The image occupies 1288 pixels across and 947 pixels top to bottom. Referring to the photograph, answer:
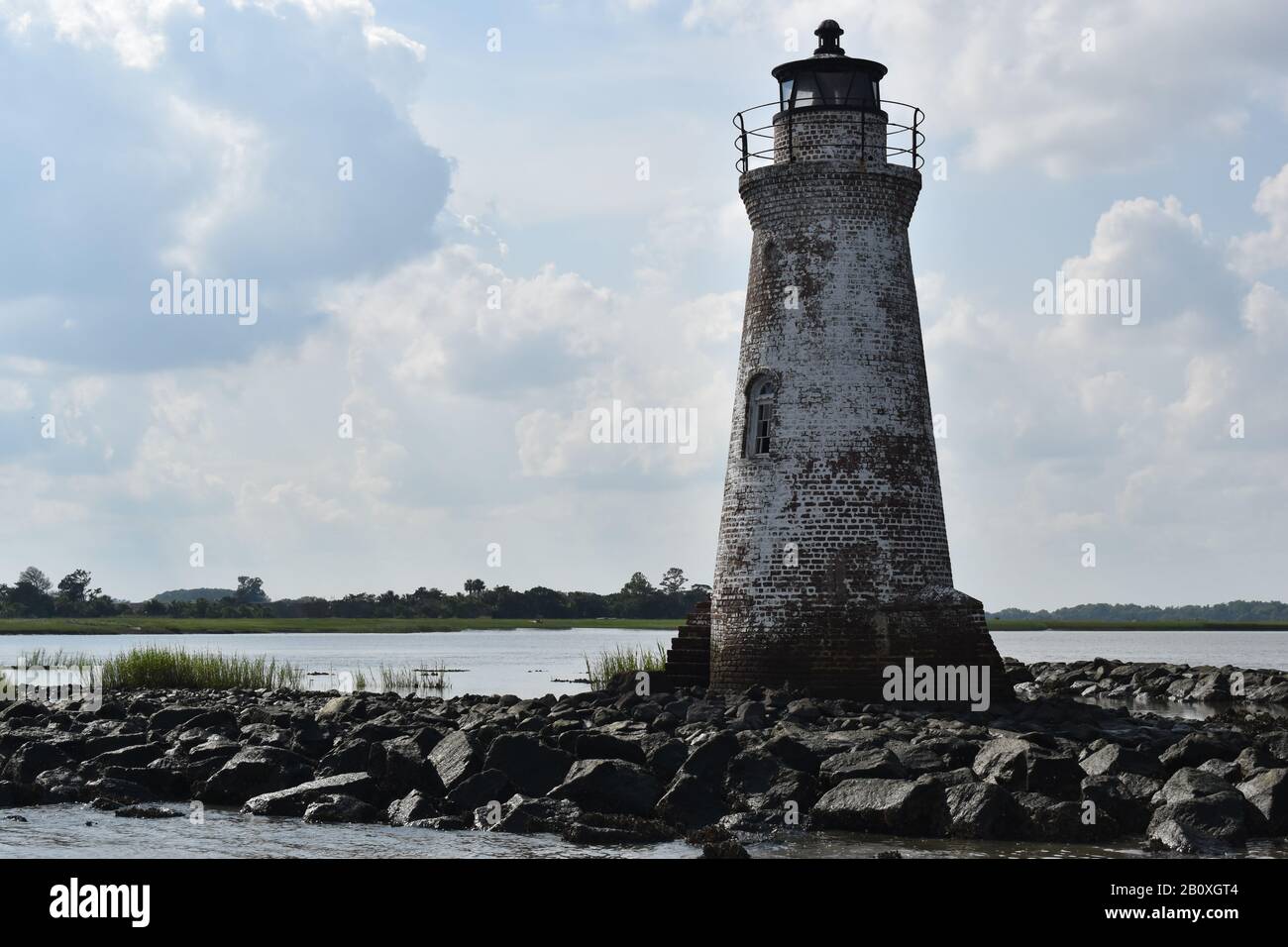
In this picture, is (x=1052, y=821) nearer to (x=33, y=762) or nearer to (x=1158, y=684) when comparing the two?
(x=33, y=762)

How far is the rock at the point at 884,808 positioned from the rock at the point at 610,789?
5.65 ft

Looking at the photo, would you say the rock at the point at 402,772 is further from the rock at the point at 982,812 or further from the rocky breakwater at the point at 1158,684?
the rocky breakwater at the point at 1158,684

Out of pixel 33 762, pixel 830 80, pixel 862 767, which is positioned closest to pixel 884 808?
pixel 862 767

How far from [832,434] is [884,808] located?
332 inches

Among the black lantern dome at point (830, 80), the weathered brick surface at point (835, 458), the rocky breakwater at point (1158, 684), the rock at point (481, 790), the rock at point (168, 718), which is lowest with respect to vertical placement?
the rocky breakwater at point (1158, 684)

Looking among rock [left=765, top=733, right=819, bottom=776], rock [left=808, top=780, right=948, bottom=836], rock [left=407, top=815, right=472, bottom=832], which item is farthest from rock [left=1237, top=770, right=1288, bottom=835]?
rock [left=407, top=815, right=472, bottom=832]

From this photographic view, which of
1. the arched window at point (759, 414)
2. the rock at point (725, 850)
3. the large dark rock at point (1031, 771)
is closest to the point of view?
the rock at point (725, 850)

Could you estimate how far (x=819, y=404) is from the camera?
2272cm

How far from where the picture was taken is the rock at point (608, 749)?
56.7 feet

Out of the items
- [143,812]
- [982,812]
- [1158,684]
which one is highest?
[982,812]

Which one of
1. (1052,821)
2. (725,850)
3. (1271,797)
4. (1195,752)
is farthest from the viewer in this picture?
(1195,752)

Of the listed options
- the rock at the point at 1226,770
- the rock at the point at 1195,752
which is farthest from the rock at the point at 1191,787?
the rock at the point at 1195,752

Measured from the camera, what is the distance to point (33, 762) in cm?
1872
